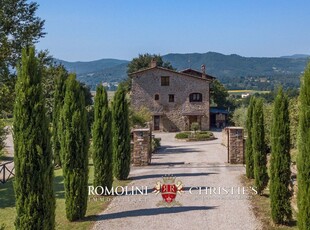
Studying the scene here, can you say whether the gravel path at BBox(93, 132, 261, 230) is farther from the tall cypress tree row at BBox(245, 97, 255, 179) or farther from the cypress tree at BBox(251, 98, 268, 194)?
the cypress tree at BBox(251, 98, 268, 194)

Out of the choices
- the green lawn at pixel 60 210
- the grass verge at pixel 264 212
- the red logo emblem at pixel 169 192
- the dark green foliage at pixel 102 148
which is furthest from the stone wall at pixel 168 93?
the dark green foliage at pixel 102 148

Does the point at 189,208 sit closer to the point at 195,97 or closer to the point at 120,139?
the point at 120,139

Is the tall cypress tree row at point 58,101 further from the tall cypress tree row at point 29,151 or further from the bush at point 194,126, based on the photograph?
the bush at point 194,126

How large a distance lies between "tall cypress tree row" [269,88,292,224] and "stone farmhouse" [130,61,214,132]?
3710 centimetres

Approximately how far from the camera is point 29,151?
28.2 ft

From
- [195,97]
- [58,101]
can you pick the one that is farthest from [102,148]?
[195,97]

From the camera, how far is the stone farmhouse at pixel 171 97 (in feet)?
155

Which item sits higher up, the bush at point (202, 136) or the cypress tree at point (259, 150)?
the cypress tree at point (259, 150)

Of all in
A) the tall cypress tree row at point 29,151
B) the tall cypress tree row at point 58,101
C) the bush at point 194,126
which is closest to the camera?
the tall cypress tree row at point 29,151

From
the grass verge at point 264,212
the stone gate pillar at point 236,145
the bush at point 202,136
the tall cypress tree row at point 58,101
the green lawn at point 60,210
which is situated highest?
the tall cypress tree row at point 58,101

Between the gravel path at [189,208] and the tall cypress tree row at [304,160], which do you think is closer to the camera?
the tall cypress tree row at [304,160]

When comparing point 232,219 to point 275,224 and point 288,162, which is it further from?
point 288,162

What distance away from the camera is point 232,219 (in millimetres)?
10977

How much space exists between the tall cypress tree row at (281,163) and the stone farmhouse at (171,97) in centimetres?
3710
